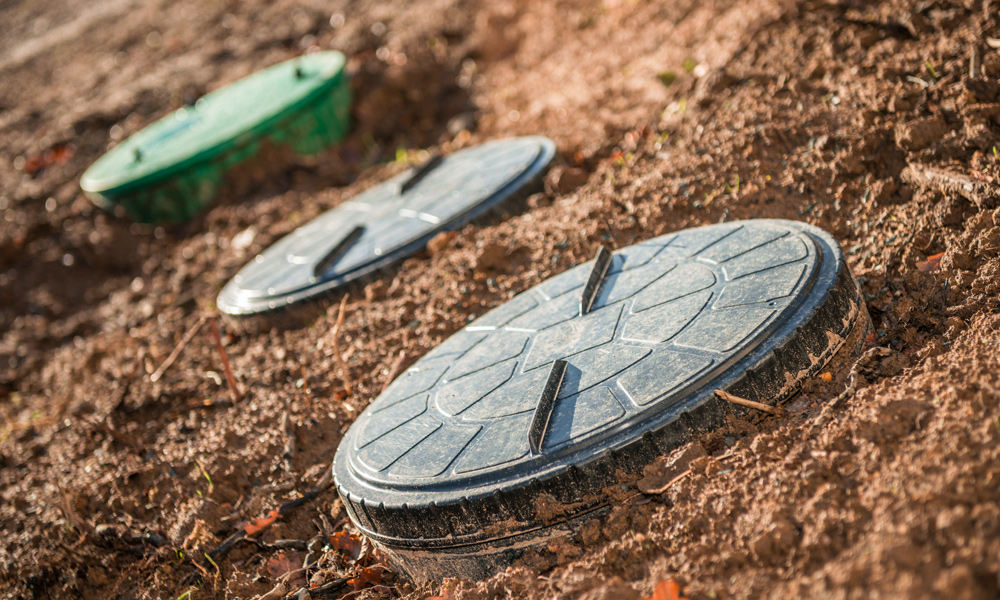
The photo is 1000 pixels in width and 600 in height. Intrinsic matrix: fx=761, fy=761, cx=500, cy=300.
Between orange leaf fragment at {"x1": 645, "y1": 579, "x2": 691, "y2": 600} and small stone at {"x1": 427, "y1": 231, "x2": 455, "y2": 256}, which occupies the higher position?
small stone at {"x1": 427, "y1": 231, "x2": 455, "y2": 256}

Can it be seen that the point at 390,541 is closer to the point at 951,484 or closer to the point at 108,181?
the point at 951,484

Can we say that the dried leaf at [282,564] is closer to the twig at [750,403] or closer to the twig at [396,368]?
the twig at [396,368]

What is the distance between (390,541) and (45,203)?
5150 mm

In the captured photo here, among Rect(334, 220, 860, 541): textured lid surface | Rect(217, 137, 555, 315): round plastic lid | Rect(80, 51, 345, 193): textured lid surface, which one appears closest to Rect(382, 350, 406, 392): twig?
Rect(334, 220, 860, 541): textured lid surface

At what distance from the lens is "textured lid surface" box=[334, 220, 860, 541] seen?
1.74m

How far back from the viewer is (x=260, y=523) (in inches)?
93.6

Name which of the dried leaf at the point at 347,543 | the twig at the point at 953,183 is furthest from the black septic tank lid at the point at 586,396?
the twig at the point at 953,183

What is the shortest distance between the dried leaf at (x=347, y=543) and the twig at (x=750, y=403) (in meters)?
1.14

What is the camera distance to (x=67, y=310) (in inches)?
195

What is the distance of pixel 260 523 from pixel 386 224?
5.08ft

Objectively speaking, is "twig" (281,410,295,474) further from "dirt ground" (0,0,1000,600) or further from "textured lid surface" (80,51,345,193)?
"textured lid surface" (80,51,345,193)

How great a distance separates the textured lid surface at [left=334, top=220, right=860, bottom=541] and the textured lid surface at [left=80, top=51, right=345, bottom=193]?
3130mm

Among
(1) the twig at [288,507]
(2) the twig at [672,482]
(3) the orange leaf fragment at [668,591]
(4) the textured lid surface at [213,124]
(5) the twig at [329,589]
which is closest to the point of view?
(3) the orange leaf fragment at [668,591]

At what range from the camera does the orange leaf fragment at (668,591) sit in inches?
58.3
